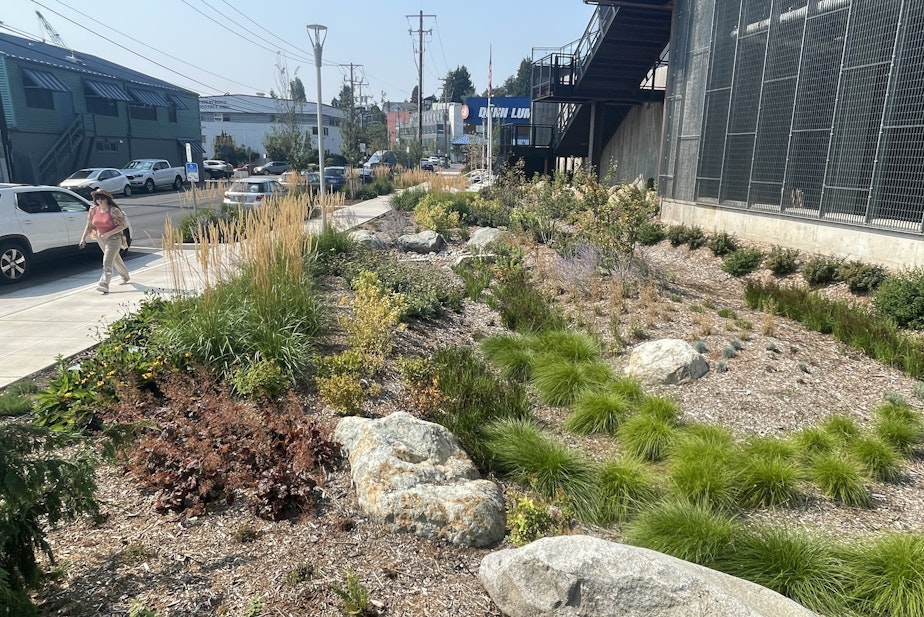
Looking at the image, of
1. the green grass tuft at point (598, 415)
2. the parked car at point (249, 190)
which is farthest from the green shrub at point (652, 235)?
the parked car at point (249, 190)

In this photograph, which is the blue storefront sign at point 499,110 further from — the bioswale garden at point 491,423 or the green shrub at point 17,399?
the green shrub at point 17,399

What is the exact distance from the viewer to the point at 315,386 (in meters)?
5.46

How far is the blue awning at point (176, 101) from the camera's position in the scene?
1695 inches

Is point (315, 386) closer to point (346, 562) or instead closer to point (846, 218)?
point (346, 562)

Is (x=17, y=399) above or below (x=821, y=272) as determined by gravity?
below

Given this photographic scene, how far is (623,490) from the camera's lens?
163 inches

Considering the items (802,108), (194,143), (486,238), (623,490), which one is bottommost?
(623,490)

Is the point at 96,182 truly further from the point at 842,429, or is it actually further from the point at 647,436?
the point at 842,429

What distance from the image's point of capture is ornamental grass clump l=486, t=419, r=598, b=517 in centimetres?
410

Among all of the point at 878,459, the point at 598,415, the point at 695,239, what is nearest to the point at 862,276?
the point at 695,239

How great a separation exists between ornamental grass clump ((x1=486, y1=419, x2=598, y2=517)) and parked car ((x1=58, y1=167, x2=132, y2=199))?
2667cm

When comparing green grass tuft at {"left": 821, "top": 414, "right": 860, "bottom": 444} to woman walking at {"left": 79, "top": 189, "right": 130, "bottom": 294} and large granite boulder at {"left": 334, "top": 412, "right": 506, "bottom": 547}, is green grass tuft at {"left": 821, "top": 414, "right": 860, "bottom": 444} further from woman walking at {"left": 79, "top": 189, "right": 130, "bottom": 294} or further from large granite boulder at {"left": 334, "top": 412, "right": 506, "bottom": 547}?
woman walking at {"left": 79, "top": 189, "right": 130, "bottom": 294}

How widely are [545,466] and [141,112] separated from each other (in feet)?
147

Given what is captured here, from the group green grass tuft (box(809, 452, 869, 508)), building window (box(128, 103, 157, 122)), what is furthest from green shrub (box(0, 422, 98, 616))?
building window (box(128, 103, 157, 122))
